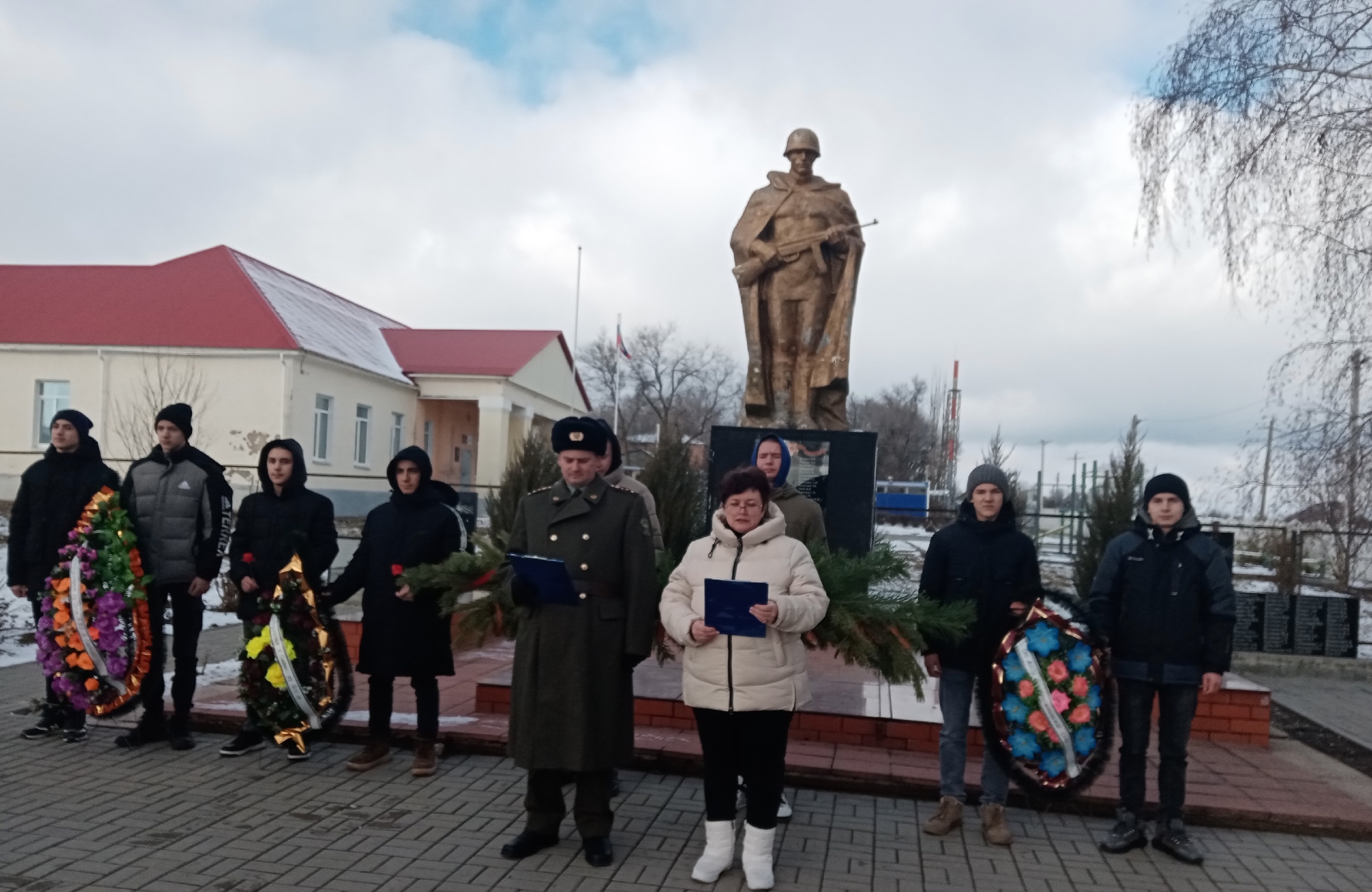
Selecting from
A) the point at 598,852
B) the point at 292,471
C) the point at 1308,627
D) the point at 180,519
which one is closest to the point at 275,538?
the point at 292,471

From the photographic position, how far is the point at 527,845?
408cm

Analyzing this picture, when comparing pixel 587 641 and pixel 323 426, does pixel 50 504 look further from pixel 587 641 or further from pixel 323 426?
pixel 323 426

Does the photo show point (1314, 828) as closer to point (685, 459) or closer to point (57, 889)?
point (57, 889)

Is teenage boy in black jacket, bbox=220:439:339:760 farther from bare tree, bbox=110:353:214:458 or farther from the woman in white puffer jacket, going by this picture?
bare tree, bbox=110:353:214:458

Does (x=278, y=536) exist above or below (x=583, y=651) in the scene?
above

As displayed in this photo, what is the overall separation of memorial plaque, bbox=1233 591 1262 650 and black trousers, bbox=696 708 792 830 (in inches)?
327

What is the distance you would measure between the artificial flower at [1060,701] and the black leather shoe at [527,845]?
7.05 feet

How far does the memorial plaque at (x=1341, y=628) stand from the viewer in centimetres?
1030

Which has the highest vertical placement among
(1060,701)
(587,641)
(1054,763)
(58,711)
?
(587,641)

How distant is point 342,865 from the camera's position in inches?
154

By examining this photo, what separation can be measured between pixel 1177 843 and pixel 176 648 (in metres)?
5.04

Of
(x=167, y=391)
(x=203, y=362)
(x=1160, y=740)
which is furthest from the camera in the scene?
(x=203, y=362)

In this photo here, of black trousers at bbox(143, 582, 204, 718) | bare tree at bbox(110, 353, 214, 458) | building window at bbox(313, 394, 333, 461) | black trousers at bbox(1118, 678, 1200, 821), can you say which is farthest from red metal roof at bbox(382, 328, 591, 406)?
black trousers at bbox(1118, 678, 1200, 821)

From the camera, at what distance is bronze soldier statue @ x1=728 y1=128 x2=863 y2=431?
26.6ft
